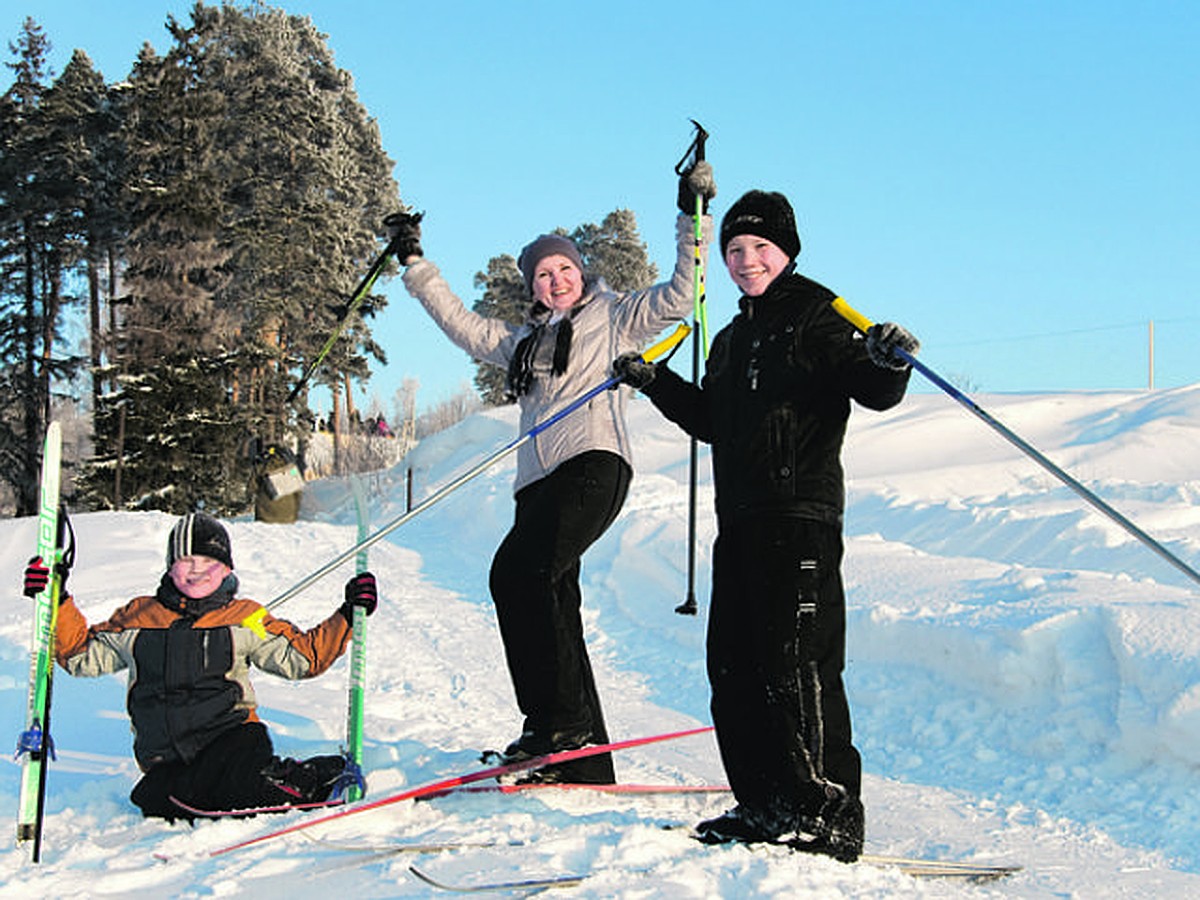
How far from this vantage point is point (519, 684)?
12.5ft

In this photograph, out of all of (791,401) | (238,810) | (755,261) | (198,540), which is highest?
(755,261)

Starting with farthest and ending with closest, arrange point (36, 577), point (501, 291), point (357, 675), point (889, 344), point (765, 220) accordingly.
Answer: point (501, 291) < point (357, 675) < point (36, 577) < point (765, 220) < point (889, 344)

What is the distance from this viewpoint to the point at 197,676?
3.67 meters

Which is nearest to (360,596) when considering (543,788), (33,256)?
(543,788)

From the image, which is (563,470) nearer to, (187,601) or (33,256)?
(187,601)

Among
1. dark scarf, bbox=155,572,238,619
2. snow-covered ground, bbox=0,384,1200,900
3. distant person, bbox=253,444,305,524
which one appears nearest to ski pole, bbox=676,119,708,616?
snow-covered ground, bbox=0,384,1200,900

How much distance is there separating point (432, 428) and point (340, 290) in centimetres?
1864

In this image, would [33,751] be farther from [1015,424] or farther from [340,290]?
[340,290]

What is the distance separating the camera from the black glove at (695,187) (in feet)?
12.8

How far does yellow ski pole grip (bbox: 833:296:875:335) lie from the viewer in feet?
10.00

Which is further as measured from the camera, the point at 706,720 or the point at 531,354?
the point at 706,720

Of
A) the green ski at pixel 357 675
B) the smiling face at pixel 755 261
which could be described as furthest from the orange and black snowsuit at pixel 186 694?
the smiling face at pixel 755 261

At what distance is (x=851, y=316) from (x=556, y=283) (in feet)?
4.35

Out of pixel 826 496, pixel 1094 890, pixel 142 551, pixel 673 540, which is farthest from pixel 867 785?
pixel 142 551
